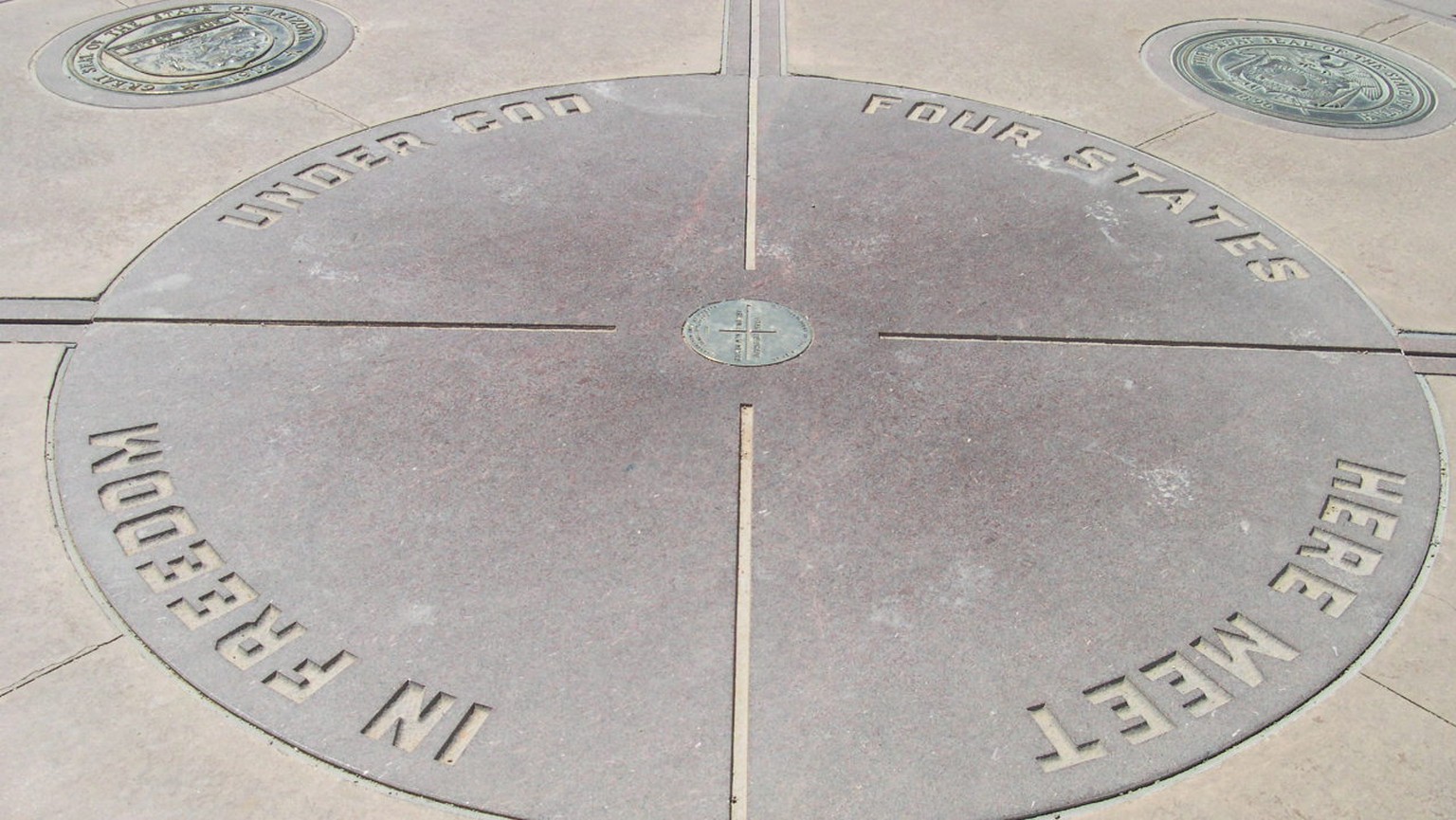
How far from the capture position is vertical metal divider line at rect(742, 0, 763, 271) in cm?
445

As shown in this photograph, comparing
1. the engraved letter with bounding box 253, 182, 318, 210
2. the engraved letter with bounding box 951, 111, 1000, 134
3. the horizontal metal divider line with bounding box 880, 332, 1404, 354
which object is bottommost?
the horizontal metal divider line with bounding box 880, 332, 1404, 354

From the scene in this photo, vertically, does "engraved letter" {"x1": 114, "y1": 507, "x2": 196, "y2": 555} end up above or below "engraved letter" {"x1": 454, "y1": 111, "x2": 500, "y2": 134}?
below

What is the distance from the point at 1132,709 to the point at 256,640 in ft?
7.04

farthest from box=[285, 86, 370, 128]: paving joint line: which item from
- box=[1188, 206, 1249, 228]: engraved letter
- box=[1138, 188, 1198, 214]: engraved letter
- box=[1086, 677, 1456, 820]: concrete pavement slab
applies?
box=[1086, 677, 1456, 820]: concrete pavement slab

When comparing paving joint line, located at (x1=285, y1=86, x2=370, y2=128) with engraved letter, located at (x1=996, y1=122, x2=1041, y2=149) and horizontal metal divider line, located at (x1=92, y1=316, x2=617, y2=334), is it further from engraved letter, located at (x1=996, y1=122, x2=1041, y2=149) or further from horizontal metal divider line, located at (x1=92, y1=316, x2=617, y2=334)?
engraved letter, located at (x1=996, y1=122, x2=1041, y2=149)

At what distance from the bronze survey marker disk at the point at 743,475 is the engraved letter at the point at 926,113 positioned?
1.31 feet

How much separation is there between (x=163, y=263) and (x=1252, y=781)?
3.85m

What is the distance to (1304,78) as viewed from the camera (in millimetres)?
5898

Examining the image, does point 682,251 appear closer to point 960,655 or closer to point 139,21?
point 960,655

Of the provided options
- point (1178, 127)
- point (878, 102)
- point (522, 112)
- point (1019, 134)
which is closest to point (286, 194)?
point (522, 112)

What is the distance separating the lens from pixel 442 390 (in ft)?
12.3

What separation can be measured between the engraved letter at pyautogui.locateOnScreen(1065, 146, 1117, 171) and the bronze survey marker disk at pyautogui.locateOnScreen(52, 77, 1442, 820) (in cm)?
11

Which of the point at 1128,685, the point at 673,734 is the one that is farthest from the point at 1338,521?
the point at 673,734

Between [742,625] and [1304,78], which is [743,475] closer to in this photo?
[742,625]
